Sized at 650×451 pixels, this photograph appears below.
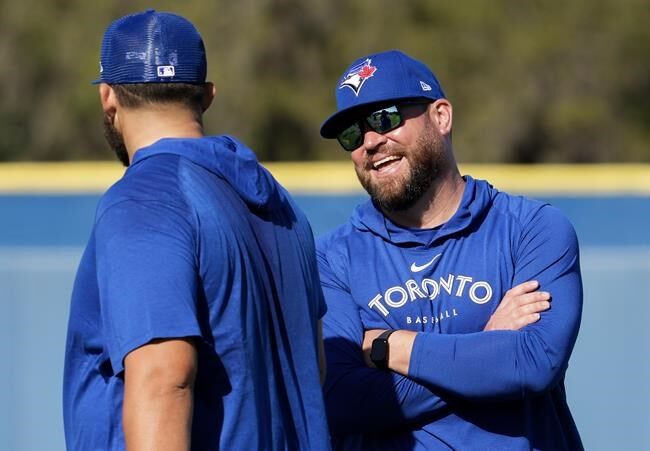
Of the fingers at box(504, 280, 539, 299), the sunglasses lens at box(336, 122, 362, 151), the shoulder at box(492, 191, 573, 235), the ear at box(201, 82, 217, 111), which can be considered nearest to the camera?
the ear at box(201, 82, 217, 111)

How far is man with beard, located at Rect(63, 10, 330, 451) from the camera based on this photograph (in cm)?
182

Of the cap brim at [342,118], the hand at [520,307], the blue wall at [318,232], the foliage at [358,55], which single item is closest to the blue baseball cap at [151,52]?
the cap brim at [342,118]

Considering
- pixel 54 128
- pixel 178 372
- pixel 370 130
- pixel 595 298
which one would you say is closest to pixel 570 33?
pixel 54 128

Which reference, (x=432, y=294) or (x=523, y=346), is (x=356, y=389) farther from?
(x=523, y=346)

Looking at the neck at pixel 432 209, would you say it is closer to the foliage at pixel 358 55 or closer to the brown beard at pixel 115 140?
the brown beard at pixel 115 140

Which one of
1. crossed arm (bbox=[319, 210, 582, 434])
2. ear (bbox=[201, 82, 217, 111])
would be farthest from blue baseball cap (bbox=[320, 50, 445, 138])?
ear (bbox=[201, 82, 217, 111])

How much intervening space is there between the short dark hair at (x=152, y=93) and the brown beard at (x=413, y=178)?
0.81 metres

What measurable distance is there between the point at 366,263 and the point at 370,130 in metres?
0.33

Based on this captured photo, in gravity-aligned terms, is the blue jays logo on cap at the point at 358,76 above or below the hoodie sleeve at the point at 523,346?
above

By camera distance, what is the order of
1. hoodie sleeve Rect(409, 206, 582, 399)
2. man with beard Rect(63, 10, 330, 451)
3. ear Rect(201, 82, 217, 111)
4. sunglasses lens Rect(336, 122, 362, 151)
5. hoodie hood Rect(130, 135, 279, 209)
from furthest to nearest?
sunglasses lens Rect(336, 122, 362, 151), hoodie sleeve Rect(409, 206, 582, 399), ear Rect(201, 82, 217, 111), hoodie hood Rect(130, 135, 279, 209), man with beard Rect(63, 10, 330, 451)

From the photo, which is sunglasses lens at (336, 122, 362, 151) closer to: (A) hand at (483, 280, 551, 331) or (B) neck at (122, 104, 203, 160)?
(A) hand at (483, 280, 551, 331)

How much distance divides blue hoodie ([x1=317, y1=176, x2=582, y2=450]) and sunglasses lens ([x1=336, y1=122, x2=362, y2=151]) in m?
0.17

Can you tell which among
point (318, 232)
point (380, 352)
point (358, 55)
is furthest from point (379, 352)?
point (358, 55)

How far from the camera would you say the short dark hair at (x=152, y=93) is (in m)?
2.01
